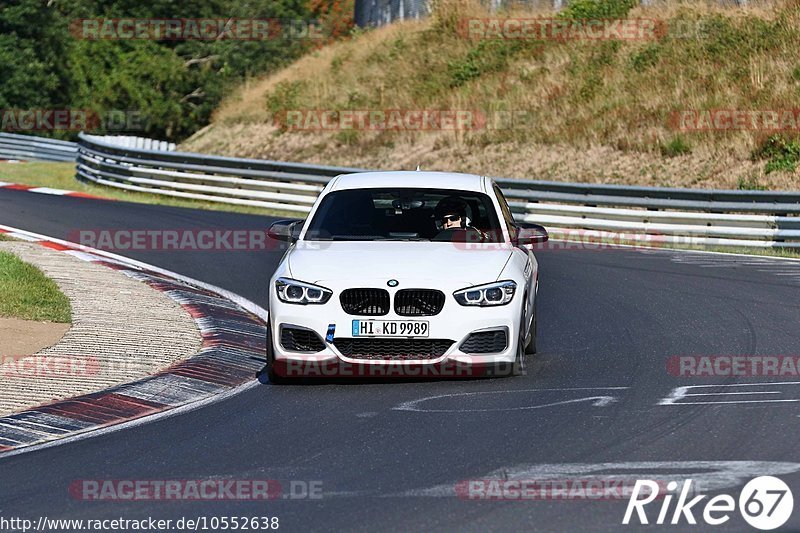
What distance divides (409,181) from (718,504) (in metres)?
5.42

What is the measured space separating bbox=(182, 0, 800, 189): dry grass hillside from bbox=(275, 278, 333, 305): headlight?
57.7 ft

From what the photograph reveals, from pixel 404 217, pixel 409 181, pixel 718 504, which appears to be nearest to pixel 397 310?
pixel 404 217

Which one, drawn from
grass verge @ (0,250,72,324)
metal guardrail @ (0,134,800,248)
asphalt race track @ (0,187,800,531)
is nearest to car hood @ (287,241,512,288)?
asphalt race track @ (0,187,800,531)

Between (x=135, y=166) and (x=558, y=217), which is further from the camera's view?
(x=135, y=166)

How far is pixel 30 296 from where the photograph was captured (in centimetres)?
1280

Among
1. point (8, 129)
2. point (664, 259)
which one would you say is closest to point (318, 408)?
point (664, 259)

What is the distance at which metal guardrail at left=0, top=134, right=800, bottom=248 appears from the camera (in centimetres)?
2030

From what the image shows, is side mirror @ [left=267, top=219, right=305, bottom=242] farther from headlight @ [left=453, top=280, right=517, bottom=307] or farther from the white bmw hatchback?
headlight @ [left=453, top=280, right=517, bottom=307]

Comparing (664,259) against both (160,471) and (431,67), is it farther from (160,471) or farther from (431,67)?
(431,67)

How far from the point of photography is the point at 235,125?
4003cm

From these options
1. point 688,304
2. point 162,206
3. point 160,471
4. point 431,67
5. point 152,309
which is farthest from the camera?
point 431,67

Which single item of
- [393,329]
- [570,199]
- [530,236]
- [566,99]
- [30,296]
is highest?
[566,99]

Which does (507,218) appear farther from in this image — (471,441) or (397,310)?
(471,441)

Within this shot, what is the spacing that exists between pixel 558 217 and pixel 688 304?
343 inches
